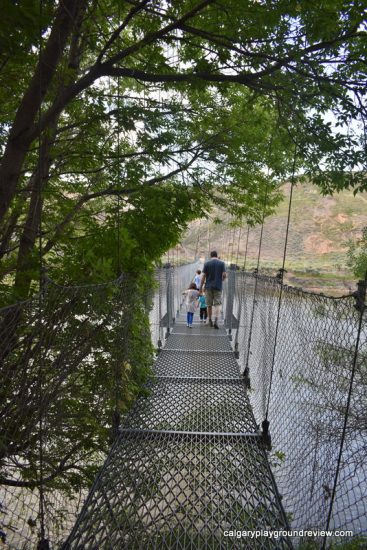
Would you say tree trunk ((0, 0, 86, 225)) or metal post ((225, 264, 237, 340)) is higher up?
tree trunk ((0, 0, 86, 225))

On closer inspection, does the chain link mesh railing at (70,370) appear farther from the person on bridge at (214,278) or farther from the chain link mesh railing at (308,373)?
the person on bridge at (214,278)

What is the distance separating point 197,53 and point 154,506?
2812 mm

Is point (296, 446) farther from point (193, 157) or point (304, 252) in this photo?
point (304, 252)

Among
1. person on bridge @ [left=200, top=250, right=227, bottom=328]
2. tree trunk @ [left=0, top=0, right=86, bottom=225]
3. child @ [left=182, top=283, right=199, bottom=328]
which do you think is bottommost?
child @ [left=182, top=283, right=199, bottom=328]

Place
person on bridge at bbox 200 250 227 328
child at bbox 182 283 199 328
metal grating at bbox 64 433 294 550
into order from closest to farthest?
1. metal grating at bbox 64 433 294 550
2. person on bridge at bbox 200 250 227 328
3. child at bbox 182 283 199 328

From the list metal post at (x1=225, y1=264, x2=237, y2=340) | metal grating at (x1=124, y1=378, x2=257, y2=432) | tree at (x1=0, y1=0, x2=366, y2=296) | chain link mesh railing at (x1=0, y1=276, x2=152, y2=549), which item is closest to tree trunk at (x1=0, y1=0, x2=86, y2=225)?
tree at (x1=0, y1=0, x2=366, y2=296)

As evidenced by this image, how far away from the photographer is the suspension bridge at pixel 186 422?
1.38 meters

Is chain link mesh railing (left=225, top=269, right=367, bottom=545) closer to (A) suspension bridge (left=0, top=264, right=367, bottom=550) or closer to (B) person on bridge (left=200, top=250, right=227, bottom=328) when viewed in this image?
(A) suspension bridge (left=0, top=264, right=367, bottom=550)

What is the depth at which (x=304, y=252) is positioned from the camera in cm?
3488

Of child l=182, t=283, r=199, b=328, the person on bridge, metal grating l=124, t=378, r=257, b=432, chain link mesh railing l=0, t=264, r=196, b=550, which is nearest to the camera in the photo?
chain link mesh railing l=0, t=264, r=196, b=550

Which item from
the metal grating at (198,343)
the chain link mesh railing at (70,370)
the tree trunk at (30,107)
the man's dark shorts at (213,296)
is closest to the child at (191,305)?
the man's dark shorts at (213,296)

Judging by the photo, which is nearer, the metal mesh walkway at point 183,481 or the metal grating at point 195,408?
the metal mesh walkway at point 183,481

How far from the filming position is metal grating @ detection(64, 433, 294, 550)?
1.34 metres

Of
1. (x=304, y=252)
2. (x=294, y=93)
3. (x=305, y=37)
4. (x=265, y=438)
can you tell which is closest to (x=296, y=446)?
(x=265, y=438)
